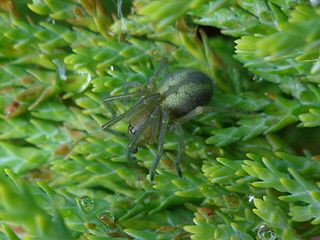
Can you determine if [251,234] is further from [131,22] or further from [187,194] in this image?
[131,22]

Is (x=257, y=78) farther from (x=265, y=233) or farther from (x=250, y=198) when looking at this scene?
(x=265, y=233)

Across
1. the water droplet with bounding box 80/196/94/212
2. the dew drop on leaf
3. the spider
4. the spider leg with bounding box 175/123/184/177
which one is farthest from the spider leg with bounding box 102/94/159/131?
the dew drop on leaf

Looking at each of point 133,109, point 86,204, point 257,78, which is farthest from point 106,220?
point 257,78

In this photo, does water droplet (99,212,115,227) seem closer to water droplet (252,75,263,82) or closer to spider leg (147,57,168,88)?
spider leg (147,57,168,88)

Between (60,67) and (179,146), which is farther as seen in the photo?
(60,67)

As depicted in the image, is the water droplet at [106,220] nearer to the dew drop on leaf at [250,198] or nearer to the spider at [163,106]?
the spider at [163,106]

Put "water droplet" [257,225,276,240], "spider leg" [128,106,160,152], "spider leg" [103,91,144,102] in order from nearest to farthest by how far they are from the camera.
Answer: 1. "water droplet" [257,225,276,240]
2. "spider leg" [128,106,160,152]
3. "spider leg" [103,91,144,102]

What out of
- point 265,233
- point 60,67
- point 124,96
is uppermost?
point 60,67
